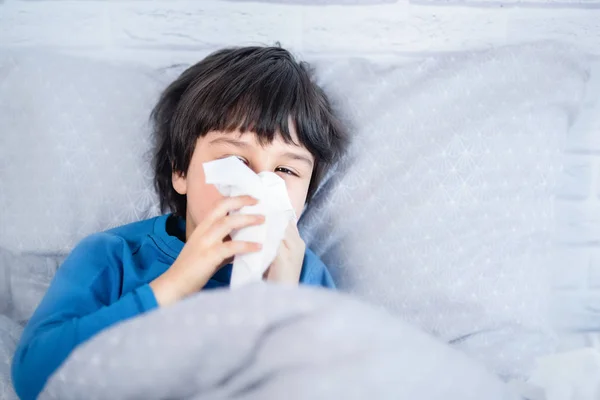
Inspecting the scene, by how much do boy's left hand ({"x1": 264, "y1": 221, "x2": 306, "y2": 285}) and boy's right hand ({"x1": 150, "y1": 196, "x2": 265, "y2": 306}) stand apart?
0.08m

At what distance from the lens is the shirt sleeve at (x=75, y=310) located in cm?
69

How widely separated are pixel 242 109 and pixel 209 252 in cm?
25

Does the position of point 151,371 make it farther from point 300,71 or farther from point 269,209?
point 300,71

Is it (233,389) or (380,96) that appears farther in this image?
→ (380,96)

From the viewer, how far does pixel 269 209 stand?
2.45ft

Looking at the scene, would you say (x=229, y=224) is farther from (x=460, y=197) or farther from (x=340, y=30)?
(x=340, y=30)

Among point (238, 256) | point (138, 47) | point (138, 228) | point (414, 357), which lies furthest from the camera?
point (138, 47)

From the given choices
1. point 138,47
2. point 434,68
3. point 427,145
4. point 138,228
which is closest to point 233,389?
point 138,228

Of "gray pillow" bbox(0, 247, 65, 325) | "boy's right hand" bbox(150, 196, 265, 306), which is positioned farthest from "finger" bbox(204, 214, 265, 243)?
"gray pillow" bbox(0, 247, 65, 325)

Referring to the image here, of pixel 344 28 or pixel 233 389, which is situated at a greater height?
pixel 344 28

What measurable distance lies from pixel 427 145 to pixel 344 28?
0.35 m

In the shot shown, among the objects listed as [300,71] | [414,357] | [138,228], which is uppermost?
[300,71]

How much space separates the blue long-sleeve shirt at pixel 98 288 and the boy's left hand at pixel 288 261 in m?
0.06

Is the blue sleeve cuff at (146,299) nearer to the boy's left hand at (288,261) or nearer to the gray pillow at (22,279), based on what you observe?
the boy's left hand at (288,261)
